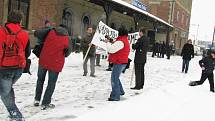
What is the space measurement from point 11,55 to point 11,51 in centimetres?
6

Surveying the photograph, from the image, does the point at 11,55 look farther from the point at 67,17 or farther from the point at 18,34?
the point at 67,17

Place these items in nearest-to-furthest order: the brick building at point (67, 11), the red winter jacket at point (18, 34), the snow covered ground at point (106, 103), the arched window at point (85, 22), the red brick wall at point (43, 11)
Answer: the red winter jacket at point (18, 34)
the snow covered ground at point (106, 103)
the brick building at point (67, 11)
the red brick wall at point (43, 11)
the arched window at point (85, 22)

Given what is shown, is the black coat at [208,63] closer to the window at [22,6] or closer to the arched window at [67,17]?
the window at [22,6]

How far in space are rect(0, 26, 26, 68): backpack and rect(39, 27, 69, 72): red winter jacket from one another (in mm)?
1215

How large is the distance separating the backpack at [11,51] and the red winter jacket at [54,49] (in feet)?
3.99

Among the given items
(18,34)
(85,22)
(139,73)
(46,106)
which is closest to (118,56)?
(46,106)

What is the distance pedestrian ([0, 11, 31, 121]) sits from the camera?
582 centimetres

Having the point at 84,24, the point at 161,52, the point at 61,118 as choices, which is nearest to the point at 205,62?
the point at 61,118

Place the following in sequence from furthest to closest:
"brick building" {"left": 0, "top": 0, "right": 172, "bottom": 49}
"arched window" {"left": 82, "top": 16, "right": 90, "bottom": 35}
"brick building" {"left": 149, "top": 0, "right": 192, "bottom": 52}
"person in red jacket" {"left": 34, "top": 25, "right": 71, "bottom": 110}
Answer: "brick building" {"left": 149, "top": 0, "right": 192, "bottom": 52}
"arched window" {"left": 82, "top": 16, "right": 90, "bottom": 35}
"brick building" {"left": 0, "top": 0, "right": 172, "bottom": 49}
"person in red jacket" {"left": 34, "top": 25, "right": 71, "bottom": 110}

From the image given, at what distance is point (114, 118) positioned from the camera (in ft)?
22.1

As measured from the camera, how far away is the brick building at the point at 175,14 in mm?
47938

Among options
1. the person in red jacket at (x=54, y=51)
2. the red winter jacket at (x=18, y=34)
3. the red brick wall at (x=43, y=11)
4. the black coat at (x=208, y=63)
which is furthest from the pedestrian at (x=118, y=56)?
the red brick wall at (x=43, y=11)

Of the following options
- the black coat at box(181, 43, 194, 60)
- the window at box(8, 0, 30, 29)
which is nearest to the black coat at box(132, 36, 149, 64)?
the black coat at box(181, 43, 194, 60)

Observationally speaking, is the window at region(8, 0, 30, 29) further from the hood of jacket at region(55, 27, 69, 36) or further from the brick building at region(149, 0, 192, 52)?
the brick building at region(149, 0, 192, 52)
